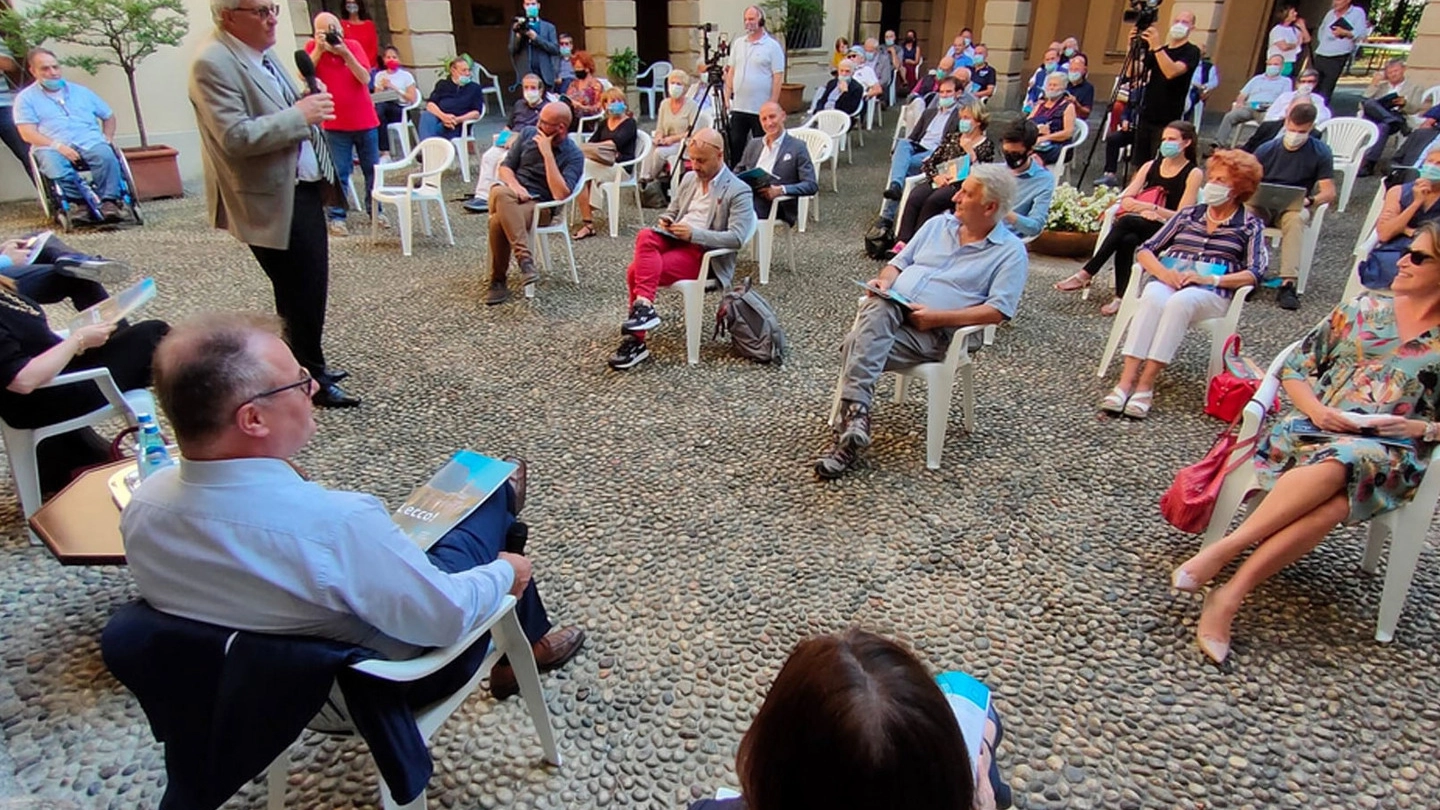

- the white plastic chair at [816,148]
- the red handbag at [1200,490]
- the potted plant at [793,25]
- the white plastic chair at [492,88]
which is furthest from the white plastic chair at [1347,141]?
the white plastic chair at [492,88]

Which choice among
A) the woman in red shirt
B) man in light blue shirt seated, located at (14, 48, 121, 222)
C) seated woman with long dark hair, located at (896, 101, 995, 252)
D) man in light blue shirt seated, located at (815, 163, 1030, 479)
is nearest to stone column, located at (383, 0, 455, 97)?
the woman in red shirt

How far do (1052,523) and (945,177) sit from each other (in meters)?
2.63

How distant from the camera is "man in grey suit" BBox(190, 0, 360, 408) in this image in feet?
8.19

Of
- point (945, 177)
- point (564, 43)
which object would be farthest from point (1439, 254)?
point (564, 43)

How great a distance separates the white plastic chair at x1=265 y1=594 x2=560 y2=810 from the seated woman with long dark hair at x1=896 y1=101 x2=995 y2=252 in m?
3.51

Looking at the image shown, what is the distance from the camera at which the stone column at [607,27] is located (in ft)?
36.0

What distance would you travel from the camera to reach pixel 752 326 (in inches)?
145

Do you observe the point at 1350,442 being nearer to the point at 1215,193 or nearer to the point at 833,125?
the point at 1215,193

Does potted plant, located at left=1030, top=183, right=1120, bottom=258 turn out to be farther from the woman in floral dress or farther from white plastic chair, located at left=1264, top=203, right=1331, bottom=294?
the woman in floral dress

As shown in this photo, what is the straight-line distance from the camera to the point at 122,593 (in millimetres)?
2184

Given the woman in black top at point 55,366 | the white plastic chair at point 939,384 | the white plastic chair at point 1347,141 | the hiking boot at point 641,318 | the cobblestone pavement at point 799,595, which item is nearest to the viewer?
the cobblestone pavement at point 799,595

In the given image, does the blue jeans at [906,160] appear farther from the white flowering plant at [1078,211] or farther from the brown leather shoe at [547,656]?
the brown leather shoe at [547,656]

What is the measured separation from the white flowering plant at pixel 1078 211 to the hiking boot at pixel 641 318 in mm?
3077

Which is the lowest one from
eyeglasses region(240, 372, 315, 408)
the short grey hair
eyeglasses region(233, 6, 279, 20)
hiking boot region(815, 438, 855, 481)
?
hiking boot region(815, 438, 855, 481)
